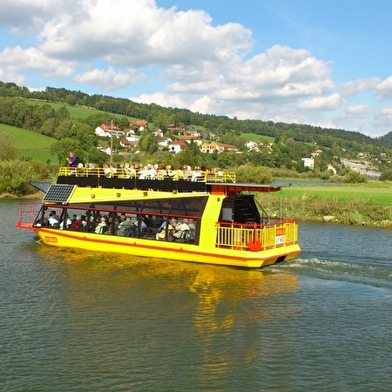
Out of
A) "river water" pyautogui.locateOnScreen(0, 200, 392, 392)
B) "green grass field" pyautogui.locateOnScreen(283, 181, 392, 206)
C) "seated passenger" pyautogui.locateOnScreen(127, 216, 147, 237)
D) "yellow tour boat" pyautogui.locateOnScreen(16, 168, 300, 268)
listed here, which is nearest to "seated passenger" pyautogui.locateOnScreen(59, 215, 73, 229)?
"yellow tour boat" pyautogui.locateOnScreen(16, 168, 300, 268)

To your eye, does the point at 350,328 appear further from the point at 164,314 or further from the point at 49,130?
the point at 49,130

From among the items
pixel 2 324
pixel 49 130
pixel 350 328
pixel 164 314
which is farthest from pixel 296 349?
pixel 49 130

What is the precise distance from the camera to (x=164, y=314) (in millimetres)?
15109

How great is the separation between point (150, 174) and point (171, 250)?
4142mm

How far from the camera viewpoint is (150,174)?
24.3 metres

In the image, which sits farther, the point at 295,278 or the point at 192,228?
the point at 192,228

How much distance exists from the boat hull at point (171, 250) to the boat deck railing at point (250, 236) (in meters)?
0.21

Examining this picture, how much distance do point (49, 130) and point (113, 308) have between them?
11734 cm

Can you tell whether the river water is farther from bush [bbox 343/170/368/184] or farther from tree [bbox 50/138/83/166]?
tree [bbox 50/138/83/166]

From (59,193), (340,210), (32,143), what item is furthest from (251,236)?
(32,143)

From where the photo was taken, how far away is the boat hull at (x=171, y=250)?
20.3 meters

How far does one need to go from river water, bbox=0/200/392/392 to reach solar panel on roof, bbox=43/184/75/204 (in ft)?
11.6

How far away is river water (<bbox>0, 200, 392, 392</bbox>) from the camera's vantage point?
440 inches

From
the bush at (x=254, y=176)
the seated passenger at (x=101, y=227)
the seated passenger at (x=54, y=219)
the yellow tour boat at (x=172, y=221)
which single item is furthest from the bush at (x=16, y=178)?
the seated passenger at (x=101, y=227)
